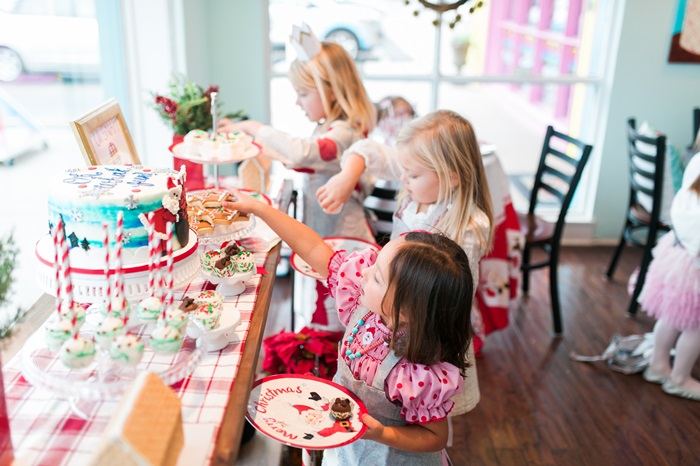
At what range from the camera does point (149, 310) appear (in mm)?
1110

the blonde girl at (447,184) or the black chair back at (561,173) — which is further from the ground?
the blonde girl at (447,184)

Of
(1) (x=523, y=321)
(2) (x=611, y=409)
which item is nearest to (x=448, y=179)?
(2) (x=611, y=409)

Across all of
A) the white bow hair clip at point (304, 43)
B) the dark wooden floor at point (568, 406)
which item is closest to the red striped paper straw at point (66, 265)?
the white bow hair clip at point (304, 43)

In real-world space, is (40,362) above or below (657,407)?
above

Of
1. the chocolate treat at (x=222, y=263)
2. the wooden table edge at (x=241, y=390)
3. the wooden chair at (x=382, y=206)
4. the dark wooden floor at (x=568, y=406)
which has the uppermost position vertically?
the chocolate treat at (x=222, y=263)

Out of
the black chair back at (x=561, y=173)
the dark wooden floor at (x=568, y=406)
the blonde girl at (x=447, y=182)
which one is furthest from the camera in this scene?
the black chair back at (x=561, y=173)

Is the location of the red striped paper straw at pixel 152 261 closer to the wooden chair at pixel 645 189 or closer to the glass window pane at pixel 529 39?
the wooden chair at pixel 645 189

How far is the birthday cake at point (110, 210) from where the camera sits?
3.88ft

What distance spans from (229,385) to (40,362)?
31 centimetres

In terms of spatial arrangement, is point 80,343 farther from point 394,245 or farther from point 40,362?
point 394,245

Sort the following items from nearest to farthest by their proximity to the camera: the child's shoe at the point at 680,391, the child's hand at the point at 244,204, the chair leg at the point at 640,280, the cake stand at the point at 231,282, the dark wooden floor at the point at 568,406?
the cake stand at the point at 231,282 < the child's hand at the point at 244,204 < the dark wooden floor at the point at 568,406 < the child's shoe at the point at 680,391 < the chair leg at the point at 640,280

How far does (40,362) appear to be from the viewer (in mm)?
1097

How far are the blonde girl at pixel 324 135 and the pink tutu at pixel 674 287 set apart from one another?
1.34m

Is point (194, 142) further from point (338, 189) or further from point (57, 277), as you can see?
point (57, 277)
